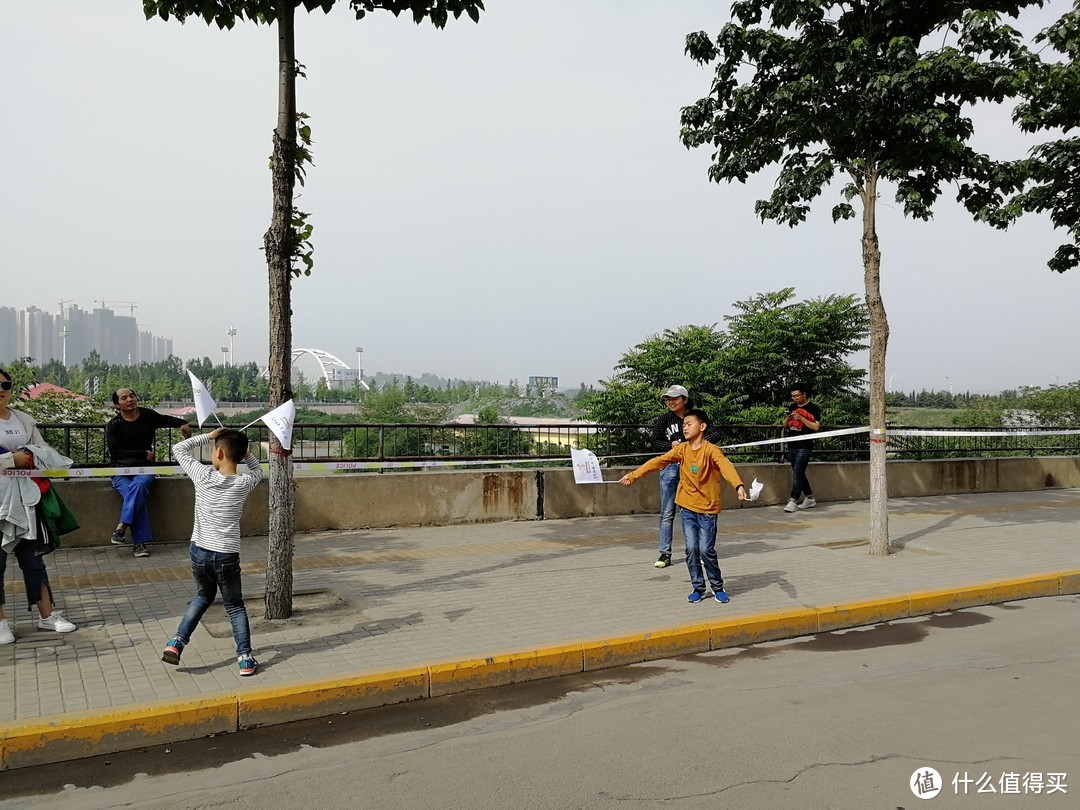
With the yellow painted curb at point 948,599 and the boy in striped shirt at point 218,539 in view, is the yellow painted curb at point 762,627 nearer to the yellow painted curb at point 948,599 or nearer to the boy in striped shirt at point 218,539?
the yellow painted curb at point 948,599

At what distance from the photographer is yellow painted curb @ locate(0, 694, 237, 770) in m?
4.38

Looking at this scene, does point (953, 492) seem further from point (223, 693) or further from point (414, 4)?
point (223, 693)

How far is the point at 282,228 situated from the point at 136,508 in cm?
403

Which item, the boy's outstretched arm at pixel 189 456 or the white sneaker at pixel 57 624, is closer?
the boy's outstretched arm at pixel 189 456

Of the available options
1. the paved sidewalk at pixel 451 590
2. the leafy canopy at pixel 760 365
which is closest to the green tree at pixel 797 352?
the leafy canopy at pixel 760 365

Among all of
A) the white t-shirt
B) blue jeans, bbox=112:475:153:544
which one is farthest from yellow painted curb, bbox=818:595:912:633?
blue jeans, bbox=112:475:153:544

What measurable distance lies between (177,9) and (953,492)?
14.2m

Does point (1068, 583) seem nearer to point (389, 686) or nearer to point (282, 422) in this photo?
point (389, 686)

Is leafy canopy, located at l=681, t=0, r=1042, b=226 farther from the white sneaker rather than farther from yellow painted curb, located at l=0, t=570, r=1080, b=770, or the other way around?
the white sneaker

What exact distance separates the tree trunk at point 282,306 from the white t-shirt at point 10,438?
1648 mm

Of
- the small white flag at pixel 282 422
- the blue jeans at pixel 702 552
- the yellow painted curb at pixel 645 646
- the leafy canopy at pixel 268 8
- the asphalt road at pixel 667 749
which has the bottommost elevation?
the asphalt road at pixel 667 749

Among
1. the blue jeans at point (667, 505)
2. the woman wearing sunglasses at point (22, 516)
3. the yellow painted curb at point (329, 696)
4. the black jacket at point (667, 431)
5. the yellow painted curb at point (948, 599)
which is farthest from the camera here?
the black jacket at point (667, 431)

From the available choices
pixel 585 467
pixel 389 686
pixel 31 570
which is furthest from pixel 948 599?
pixel 31 570

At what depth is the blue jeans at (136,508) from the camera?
30.0 ft
